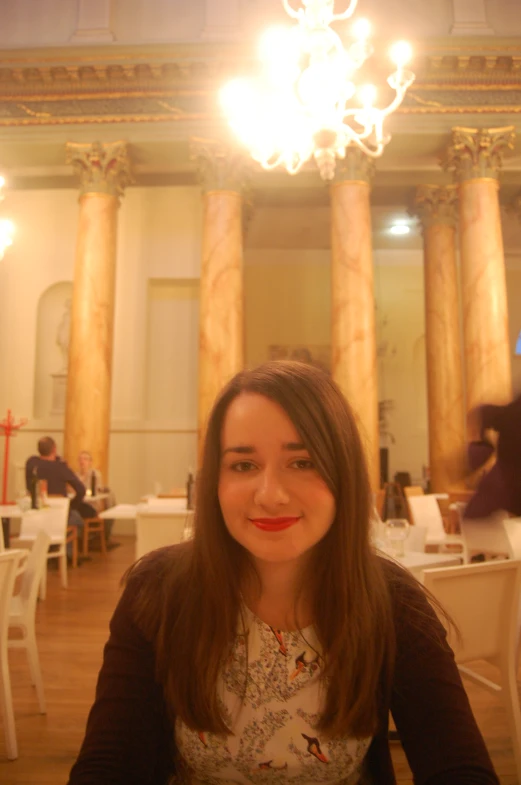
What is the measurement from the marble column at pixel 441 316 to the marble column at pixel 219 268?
3911mm

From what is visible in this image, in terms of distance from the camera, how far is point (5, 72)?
9.31 metres

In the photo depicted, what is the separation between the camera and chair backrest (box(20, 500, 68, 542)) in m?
6.43

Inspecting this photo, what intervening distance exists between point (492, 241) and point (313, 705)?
9144 millimetres

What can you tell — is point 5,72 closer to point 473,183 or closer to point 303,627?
point 473,183

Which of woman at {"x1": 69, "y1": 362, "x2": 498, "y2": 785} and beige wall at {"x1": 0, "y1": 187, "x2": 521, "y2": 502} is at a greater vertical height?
beige wall at {"x1": 0, "y1": 187, "x2": 521, "y2": 502}

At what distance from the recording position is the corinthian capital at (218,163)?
948cm

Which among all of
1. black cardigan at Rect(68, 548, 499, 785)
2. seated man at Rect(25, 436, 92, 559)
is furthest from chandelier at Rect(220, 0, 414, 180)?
black cardigan at Rect(68, 548, 499, 785)

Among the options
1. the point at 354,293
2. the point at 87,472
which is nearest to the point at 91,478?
the point at 87,472

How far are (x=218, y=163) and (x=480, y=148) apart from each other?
13.2 feet

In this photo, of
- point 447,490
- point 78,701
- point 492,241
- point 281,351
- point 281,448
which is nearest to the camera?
point 281,448

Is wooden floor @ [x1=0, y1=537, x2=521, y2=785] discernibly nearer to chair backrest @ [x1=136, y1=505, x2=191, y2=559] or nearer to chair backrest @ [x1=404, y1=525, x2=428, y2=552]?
chair backrest @ [x1=136, y1=505, x2=191, y2=559]

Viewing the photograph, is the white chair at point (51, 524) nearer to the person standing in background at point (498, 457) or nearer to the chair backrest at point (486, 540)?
the chair backrest at point (486, 540)

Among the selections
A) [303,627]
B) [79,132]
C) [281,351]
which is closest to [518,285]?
[281,351]

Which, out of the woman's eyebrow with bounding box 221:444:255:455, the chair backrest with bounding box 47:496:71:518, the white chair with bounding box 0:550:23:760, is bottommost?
the white chair with bounding box 0:550:23:760
